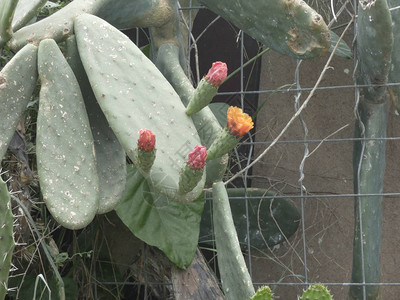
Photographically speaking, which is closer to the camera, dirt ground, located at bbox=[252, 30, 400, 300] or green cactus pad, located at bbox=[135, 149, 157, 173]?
green cactus pad, located at bbox=[135, 149, 157, 173]

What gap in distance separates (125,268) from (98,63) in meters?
1.19

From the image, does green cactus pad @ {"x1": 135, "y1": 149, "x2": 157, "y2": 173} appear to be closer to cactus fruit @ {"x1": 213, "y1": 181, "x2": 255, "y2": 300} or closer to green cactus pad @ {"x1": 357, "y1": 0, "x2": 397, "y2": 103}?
cactus fruit @ {"x1": 213, "y1": 181, "x2": 255, "y2": 300}

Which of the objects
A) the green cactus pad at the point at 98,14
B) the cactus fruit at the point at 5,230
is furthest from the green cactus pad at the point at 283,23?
the cactus fruit at the point at 5,230

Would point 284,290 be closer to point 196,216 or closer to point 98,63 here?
point 196,216

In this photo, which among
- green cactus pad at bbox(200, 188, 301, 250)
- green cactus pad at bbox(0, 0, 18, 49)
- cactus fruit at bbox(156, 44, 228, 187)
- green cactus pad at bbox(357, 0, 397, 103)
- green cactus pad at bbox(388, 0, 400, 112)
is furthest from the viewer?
green cactus pad at bbox(200, 188, 301, 250)

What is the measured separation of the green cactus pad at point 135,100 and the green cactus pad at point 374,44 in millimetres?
633

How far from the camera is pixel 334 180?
2.87 meters

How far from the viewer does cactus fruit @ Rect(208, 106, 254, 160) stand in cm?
148

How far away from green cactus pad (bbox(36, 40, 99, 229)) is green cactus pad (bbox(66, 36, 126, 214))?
0.30 feet

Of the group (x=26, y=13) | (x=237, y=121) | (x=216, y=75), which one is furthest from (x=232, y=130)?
(x=26, y=13)

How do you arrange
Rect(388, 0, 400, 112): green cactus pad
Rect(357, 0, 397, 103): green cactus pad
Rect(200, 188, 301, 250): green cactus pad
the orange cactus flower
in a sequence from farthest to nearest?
Rect(200, 188, 301, 250): green cactus pad → Rect(388, 0, 400, 112): green cactus pad → Rect(357, 0, 397, 103): green cactus pad → the orange cactus flower

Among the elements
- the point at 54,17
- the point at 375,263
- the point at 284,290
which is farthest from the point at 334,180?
the point at 54,17

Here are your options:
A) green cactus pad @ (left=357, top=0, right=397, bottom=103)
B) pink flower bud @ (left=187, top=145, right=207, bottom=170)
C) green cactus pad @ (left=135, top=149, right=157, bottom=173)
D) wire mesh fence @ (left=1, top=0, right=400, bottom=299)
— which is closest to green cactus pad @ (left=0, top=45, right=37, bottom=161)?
green cactus pad @ (left=135, top=149, right=157, bottom=173)

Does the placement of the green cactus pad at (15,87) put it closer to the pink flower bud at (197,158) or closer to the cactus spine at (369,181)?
the pink flower bud at (197,158)
